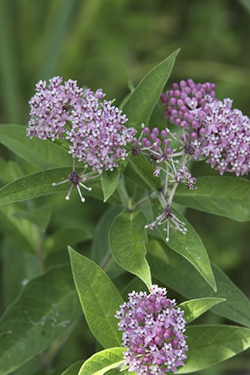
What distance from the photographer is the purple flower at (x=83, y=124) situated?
89.2 inches

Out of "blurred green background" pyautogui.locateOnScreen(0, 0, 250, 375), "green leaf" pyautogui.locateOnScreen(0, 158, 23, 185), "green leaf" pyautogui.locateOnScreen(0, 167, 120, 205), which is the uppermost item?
"blurred green background" pyautogui.locateOnScreen(0, 0, 250, 375)

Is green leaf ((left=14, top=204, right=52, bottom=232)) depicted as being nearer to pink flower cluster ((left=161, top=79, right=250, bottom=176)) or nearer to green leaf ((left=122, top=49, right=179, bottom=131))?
green leaf ((left=122, top=49, right=179, bottom=131))

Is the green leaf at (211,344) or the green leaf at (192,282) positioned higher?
the green leaf at (192,282)

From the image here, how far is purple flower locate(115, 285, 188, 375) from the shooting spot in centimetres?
208

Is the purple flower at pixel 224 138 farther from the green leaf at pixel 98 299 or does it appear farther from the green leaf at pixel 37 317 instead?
the green leaf at pixel 37 317

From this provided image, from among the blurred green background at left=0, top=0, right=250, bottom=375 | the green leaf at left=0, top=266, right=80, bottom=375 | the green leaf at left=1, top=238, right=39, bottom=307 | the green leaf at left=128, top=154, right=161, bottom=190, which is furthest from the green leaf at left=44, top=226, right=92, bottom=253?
the blurred green background at left=0, top=0, right=250, bottom=375

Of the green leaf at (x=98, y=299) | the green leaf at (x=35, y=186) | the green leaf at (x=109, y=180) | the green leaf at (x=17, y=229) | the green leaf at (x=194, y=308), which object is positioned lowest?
the green leaf at (x=194, y=308)

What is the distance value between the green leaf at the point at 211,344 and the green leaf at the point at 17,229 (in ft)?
4.29

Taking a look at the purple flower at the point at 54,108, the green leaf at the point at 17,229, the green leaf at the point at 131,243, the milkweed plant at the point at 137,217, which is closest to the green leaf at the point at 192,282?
the milkweed plant at the point at 137,217

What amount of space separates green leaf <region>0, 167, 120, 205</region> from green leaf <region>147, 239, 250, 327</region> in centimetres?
55

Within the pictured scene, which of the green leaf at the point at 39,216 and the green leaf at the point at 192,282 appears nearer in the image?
the green leaf at the point at 192,282

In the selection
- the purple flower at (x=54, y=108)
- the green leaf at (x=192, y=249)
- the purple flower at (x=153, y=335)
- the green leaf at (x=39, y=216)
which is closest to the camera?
the purple flower at (x=153, y=335)

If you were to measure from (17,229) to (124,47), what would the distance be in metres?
2.88

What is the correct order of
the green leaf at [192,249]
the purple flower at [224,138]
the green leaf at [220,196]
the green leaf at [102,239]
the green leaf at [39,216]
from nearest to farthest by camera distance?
the green leaf at [192,249], the purple flower at [224,138], the green leaf at [220,196], the green leaf at [39,216], the green leaf at [102,239]
